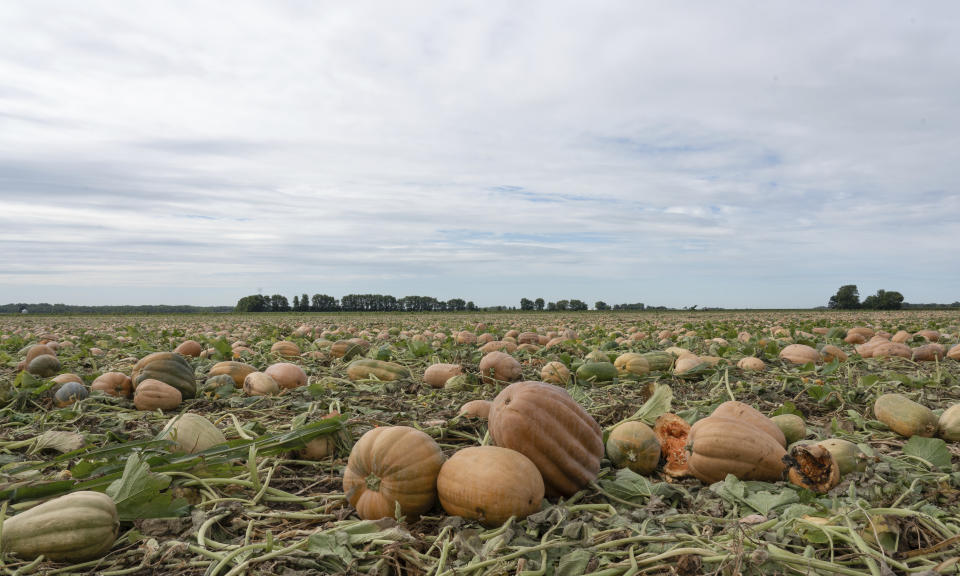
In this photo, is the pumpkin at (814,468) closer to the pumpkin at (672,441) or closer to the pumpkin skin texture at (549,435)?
the pumpkin at (672,441)

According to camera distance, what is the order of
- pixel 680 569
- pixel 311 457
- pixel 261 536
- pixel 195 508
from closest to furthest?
pixel 680 569 < pixel 261 536 < pixel 195 508 < pixel 311 457

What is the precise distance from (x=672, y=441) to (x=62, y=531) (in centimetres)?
339

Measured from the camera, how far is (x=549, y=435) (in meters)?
3.26

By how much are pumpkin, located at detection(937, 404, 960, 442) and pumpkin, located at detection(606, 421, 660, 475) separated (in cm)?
230

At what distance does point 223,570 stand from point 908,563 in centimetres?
292

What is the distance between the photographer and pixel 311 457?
3.89 metres

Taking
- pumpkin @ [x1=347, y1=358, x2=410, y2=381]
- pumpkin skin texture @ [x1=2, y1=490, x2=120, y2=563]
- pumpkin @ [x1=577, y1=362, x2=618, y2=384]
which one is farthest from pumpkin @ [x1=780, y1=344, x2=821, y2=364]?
pumpkin skin texture @ [x1=2, y1=490, x2=120, y2=563]

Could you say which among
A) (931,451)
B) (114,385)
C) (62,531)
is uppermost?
(114,385)

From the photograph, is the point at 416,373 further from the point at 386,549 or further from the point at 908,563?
the point at 908,563

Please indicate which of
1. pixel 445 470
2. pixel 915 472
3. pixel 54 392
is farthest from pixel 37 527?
pixel 915 472

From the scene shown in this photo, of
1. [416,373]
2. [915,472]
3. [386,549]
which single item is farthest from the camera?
[416,373]

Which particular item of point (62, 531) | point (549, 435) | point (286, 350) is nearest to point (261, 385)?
point (286, 350)

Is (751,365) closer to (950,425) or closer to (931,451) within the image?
(950,425)

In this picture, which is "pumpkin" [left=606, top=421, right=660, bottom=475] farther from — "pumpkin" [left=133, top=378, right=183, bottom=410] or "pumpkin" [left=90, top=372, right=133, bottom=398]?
"pumpkin" [left=90, top=372, right=133, bottom=398]
